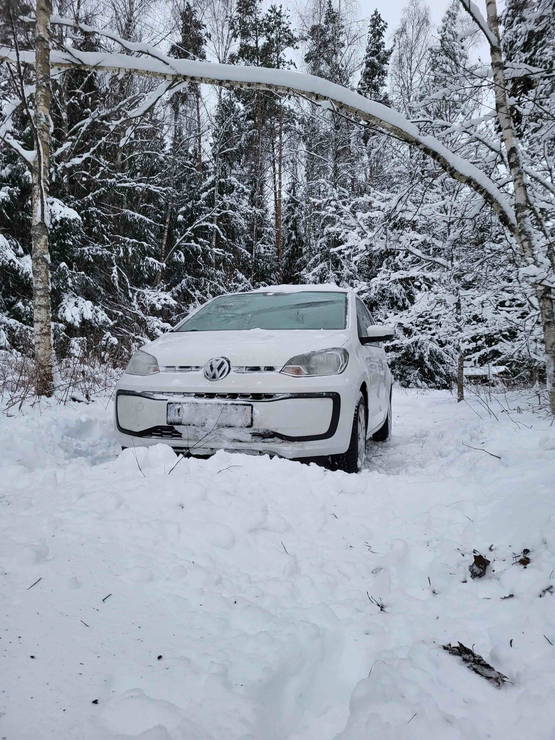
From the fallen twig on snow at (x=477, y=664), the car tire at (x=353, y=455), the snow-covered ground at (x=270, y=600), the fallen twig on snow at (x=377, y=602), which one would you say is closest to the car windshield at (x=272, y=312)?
Result: the car tire at (x=353, y=455)

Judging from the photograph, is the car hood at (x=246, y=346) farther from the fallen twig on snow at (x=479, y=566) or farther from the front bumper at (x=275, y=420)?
the fallen twig on snow at (x=479, y=566)

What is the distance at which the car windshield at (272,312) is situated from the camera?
3.83 metres

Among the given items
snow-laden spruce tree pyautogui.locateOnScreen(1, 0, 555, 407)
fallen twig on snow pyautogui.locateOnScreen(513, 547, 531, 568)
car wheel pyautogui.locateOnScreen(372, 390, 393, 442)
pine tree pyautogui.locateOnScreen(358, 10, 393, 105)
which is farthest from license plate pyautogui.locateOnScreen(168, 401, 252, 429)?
pine tree pyautogui.locateOnScreen(358, 10, 393, 105)

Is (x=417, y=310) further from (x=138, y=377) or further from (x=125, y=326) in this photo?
(x=125, y=326)

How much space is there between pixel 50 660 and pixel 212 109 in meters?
18.4

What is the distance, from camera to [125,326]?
11898 millimetres

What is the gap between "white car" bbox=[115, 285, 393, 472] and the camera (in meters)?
2.94

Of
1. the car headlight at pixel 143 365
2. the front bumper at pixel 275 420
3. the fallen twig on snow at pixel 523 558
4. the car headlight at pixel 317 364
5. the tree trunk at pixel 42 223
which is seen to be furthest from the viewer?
the tree trunk at pixel 42 223

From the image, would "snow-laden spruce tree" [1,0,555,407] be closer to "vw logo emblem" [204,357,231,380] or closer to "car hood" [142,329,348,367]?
"car hood" [142,329,348,367]

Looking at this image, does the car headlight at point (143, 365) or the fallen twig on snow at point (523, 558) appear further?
the car headlight at point (143, 365)

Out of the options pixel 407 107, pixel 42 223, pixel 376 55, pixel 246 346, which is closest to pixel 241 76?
pixel 407 107

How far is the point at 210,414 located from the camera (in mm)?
2992

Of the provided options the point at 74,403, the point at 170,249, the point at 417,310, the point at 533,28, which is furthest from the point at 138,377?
the point at 170,249

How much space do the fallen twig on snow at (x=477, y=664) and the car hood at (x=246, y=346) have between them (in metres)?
1.89
